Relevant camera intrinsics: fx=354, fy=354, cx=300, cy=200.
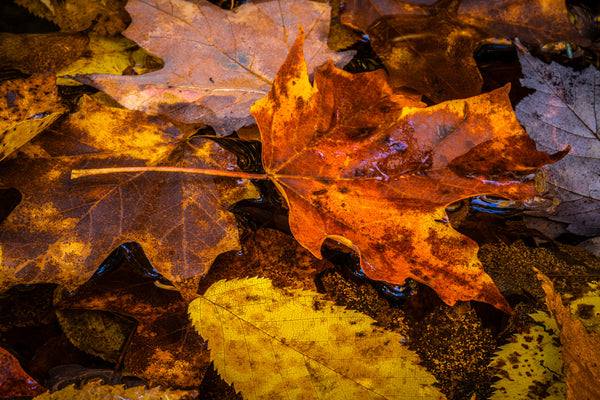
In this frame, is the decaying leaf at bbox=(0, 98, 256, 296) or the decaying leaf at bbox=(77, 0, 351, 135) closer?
the decaying leaf at bbox=(0, 98, 256, 296)

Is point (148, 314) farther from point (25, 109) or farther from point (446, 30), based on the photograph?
point (446, 30)

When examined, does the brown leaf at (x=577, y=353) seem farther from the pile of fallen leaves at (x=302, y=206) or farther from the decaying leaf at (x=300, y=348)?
the decaying leaf at (x=300, y=348)

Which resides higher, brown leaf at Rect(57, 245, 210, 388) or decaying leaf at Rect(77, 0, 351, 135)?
decaying leaf at Rect(77, 0, 351, 135)

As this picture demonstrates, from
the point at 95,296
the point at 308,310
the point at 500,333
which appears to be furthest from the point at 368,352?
the point at 95,296

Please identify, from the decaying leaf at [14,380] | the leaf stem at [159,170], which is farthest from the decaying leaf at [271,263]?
the decaying leaf at [14,380]

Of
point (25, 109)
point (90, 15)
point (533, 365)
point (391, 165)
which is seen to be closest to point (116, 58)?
point (90, 15)

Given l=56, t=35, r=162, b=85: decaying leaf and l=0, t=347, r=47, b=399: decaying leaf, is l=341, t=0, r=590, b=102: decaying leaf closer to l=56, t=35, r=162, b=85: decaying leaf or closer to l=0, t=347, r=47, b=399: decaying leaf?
l=56, t=35, r=162, b=85: decaying leaf

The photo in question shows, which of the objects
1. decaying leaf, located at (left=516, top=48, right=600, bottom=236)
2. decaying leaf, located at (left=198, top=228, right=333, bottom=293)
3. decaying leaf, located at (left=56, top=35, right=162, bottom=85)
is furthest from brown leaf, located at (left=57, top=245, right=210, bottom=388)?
decaying leaf, located at (left=516, top=48, right=600, bottom=236)
